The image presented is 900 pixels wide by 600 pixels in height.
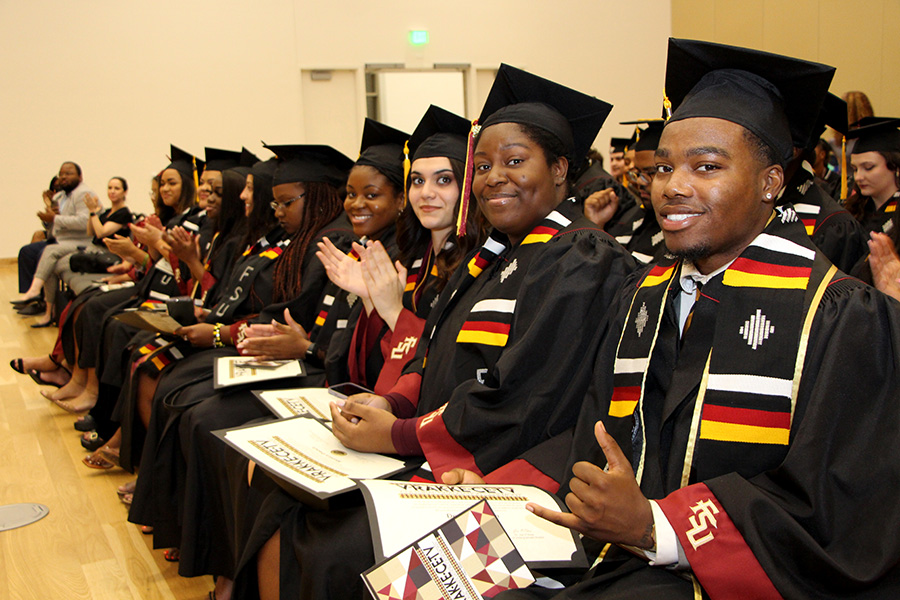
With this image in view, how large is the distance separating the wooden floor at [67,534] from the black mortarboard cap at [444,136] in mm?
1987

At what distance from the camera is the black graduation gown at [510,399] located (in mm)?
1945

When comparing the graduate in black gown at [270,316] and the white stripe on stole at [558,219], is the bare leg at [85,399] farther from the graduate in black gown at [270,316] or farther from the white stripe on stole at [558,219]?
the white stripe on stole at [558,219]

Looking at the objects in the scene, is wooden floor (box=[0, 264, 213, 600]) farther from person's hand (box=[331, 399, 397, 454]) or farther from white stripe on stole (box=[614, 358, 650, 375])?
white stripe on stole (box=[614, 358, 650, 375])

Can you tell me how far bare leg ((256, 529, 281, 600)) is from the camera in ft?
7.14

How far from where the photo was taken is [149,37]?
38.2 feet

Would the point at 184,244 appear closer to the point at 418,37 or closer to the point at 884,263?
the point at 884,263

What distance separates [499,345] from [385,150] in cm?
161

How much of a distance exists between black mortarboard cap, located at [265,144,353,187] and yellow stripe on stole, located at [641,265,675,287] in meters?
2.53

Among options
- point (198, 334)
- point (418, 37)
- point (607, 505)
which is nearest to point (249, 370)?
point (198, 334)

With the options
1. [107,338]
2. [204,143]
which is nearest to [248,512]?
[107,338]

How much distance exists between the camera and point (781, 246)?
161 centimetres

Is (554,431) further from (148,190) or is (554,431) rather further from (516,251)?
(148,190)

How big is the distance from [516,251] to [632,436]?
0.86m

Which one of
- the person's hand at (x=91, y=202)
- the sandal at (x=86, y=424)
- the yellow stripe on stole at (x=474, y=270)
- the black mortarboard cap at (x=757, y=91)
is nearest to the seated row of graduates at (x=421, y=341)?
the yellow stripe on stole at (x=474, y=270)
